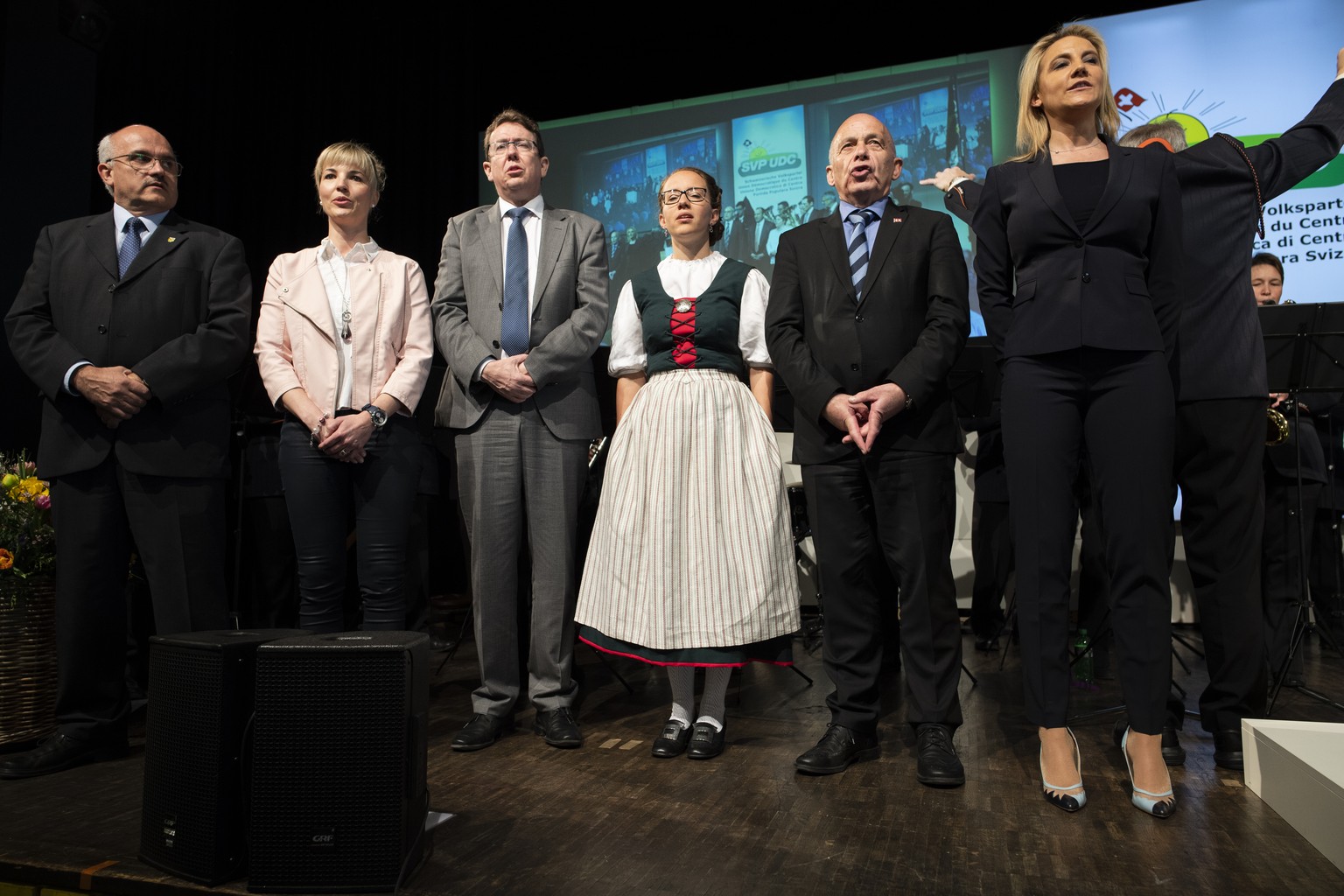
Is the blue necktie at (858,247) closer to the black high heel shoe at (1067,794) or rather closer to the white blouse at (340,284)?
the black high heel shoe at (1067,794)

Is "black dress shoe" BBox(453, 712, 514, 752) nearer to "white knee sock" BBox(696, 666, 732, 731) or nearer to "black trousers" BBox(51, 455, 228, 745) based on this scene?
"white knee sock" BBox(696, 666, 732, 731)

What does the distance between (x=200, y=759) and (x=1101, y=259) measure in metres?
2.08

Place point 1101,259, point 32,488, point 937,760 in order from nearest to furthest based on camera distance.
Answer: point 1101,259 < point 937,760 < point 32,488

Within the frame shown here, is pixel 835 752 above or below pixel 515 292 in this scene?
below

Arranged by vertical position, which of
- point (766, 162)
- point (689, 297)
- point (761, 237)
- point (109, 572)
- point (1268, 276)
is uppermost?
point (766, 162)

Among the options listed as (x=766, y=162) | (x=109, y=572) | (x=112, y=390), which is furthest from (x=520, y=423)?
(x=766, y=162)

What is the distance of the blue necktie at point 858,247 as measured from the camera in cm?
240

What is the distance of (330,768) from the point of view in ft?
5.00

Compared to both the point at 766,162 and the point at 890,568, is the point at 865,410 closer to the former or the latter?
the point at 890,568

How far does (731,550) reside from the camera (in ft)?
8.04

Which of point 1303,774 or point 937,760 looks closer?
point 1303,774

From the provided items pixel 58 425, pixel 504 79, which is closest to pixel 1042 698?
pixel 58 425

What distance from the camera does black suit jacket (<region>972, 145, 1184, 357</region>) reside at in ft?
6.48

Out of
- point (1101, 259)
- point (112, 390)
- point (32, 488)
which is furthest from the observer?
point (32, 488)
